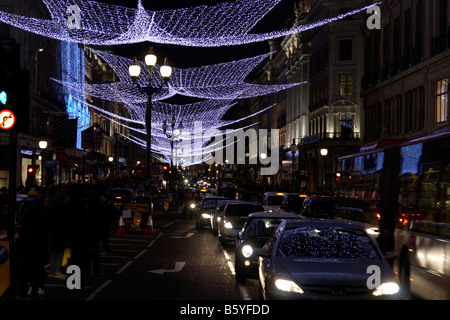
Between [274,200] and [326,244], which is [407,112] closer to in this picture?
[274,200]

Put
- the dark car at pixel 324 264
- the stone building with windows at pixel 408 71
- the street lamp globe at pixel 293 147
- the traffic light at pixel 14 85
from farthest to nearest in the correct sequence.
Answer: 1. the street lamp globe at pixel 293 147
2. the stone building with windows at pixel 408 71
3. the traffic light at pixel 14 85
4. the dark car at pixel 324 264

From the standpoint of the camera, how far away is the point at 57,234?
13672 millimetres

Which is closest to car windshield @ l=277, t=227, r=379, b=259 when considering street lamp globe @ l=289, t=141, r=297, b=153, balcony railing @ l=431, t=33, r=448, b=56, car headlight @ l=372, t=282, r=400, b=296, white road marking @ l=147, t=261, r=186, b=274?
car headlight @ l=372, t=282, r=400, b=296

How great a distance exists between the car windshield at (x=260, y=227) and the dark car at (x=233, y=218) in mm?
6150

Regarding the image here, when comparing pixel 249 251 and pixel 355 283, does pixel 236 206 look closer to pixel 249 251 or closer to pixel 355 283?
pixel 249 251

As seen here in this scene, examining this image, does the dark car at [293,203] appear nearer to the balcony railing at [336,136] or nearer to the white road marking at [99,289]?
the white road marking at [99,289]

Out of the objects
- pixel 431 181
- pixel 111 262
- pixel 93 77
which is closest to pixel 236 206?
Result: pixel 111 262

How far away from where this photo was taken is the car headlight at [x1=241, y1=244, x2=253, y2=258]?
1431 cm

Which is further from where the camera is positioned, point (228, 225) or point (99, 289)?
point (228, 225)

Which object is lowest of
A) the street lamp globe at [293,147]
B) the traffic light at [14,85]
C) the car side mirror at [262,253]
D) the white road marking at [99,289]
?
the white road marking at [99,289]

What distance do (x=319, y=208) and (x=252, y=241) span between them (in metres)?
9.82

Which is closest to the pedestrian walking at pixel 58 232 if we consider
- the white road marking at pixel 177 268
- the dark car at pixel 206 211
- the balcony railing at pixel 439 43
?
the white road marking at pixel 177 268

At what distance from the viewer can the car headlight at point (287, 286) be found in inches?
343

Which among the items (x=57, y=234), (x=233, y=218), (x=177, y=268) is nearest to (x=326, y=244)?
(x=57, y=234)
